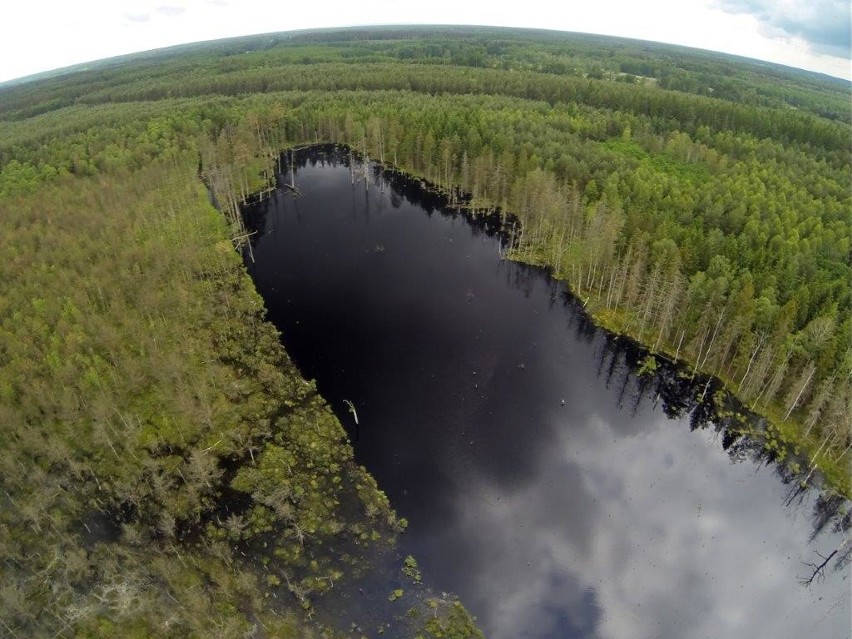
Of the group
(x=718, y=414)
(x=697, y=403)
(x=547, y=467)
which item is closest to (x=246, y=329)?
(x=547, y=467)

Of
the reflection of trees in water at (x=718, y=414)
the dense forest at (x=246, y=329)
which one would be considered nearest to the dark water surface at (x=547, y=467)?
the reflection of trees in water at (x=718, y=414)

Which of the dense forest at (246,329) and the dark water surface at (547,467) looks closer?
the dark water surface at (547,467)

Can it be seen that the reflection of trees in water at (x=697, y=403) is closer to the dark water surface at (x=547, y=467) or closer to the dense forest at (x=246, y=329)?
the dark water surface at (x=547, y=467)

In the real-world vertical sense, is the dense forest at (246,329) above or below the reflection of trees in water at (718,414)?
above

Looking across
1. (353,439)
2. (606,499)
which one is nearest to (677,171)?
(606,499)

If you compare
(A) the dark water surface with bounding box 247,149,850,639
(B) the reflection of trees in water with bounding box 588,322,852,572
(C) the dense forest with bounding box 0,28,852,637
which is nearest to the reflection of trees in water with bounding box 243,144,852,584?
(B) the reflection of trees in water with bounding box 588,322,852,572
